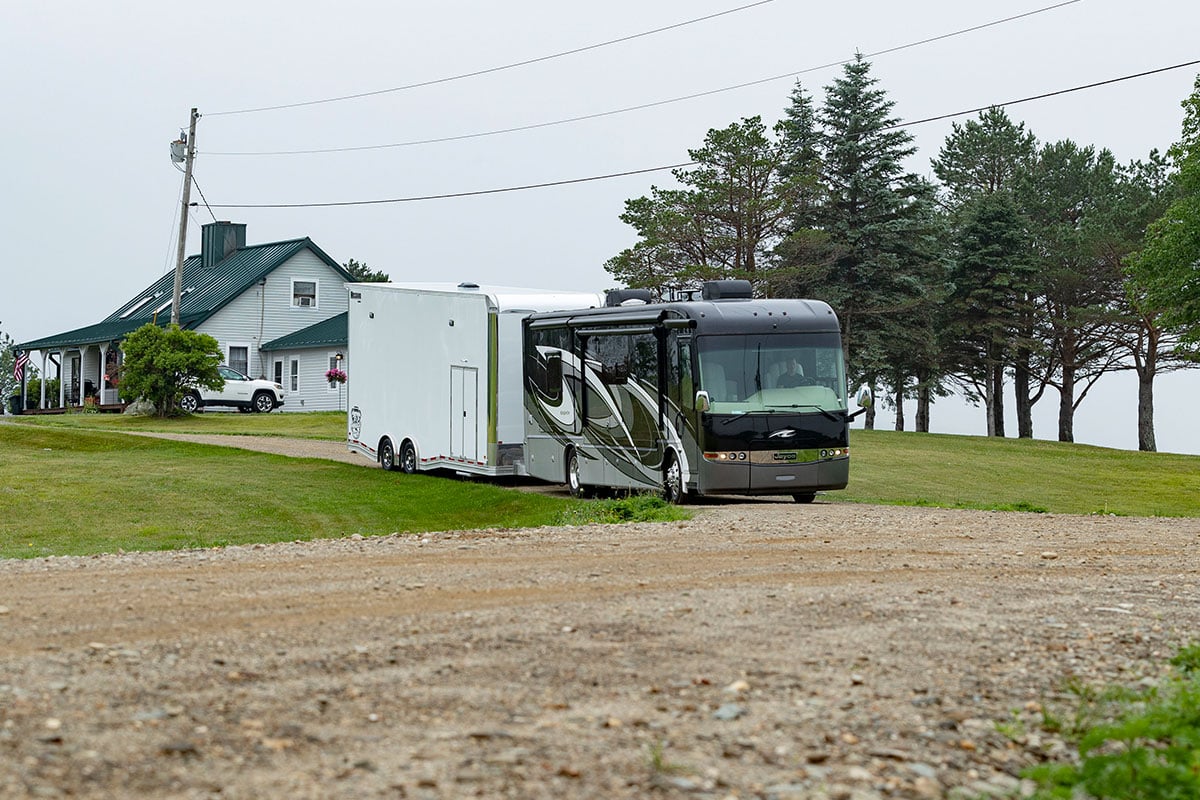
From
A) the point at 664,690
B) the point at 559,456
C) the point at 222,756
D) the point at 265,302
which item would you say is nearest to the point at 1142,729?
the point at 664,690

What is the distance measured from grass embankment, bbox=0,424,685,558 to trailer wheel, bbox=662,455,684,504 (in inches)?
52.2

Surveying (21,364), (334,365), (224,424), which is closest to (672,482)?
(224,424)

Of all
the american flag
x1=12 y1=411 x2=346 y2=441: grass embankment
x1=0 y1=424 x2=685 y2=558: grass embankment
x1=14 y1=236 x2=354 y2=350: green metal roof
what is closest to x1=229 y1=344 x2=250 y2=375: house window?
x1=14 y1=236 x2=354 y2=350: green metal roof

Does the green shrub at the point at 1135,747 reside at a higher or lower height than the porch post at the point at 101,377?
lower

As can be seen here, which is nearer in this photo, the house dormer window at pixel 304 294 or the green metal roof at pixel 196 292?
the green metal roof at pixel 196 292

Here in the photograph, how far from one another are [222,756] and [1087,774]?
3449 millimetres

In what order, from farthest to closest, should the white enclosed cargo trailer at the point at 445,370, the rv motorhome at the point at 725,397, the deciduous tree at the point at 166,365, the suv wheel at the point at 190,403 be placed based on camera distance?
the suv wheel at the point at 190,403 < the deciduous tree at the point at 166,365 < the white enclosed cargo trailer at the point at 445,370 < the rv motorhome at the point at 725,397

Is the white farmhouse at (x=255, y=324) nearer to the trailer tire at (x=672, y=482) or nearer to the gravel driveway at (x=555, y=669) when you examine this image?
the trailer tire at (x=672, y=482)

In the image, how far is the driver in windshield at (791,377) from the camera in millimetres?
20055

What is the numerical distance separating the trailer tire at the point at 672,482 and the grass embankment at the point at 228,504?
1.33m

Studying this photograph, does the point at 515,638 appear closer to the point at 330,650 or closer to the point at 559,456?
the point at 330,650

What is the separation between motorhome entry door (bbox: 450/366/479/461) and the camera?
24.5m

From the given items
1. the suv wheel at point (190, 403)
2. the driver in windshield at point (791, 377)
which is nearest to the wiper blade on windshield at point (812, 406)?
the driver in windshield at point (791, 377)

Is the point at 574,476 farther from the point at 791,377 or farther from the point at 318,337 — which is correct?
the point at 318,337
